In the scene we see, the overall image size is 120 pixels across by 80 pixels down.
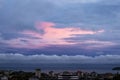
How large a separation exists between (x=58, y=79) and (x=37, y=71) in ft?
47.0

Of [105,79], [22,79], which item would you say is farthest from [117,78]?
[22,79]

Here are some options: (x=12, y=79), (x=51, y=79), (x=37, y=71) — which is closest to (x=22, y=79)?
(x=12, y=79)

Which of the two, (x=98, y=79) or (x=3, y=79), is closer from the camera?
(x=3, y=79)

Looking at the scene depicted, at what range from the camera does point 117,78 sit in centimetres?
9638

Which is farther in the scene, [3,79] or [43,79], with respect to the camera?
[43,79]

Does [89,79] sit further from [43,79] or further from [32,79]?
[32,79]

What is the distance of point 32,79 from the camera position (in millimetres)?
95438

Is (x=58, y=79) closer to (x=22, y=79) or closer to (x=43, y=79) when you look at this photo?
(x=43, y=79)

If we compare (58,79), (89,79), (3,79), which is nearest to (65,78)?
(58,79)

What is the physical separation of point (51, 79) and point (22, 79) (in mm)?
10089

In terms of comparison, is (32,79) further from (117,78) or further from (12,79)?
(117,78)

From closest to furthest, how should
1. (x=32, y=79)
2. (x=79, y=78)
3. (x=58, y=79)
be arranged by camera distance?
(x=32, y=79), (x=58, y=79), (x=79, y=78)

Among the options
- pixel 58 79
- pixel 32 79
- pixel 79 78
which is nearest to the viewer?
pixel 32 79

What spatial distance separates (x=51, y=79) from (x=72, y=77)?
21.1 feet
